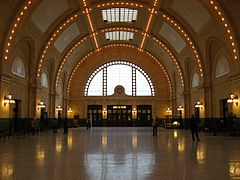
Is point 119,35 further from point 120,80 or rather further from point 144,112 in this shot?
point 144,112

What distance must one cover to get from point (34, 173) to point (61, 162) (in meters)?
1.69

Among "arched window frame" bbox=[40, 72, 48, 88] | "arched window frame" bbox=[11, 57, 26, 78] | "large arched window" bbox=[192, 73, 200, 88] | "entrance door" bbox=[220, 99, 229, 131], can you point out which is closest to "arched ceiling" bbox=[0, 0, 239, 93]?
"arched window frame" bbox=[40, 72, 48, 88]

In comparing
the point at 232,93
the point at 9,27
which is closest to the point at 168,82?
the point at 232,93

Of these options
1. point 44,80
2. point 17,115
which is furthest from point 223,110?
point 44,80

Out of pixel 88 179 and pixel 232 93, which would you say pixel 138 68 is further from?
pixel 88 179

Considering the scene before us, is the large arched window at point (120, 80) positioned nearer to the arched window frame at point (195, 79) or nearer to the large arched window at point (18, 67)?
the arched window frame at point (195, 79)

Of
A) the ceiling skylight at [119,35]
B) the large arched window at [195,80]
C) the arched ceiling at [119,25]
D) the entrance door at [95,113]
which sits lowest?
the entrance door at [95,113]

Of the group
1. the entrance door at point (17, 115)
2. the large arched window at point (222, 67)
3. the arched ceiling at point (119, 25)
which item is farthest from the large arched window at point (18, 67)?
the large arched window at point (222, 67)

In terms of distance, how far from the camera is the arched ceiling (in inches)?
831

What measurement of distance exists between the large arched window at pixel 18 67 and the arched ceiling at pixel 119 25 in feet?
7.44

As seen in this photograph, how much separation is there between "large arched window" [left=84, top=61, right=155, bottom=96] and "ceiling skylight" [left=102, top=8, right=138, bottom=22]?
15656 mm

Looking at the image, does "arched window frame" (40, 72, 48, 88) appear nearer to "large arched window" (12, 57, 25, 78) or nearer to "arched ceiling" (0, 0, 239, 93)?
"arched ceiling" (0, 0, 239, 93)

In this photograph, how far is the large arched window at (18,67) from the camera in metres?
24.2

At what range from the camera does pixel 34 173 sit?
6.25m
